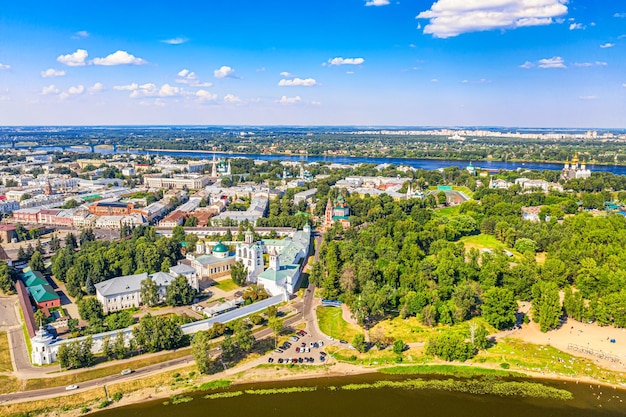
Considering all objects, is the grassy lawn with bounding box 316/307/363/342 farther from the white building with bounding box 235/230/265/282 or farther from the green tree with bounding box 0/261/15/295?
the green tree with bounding box 0/261/15/295

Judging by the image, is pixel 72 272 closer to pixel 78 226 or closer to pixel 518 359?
pixel 78 226

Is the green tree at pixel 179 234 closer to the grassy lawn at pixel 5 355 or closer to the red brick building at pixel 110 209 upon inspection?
the red brick building at pixel 110 209

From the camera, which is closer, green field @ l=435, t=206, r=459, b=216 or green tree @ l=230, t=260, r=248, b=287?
green tree @ l=230, t=260, r=248, b=287

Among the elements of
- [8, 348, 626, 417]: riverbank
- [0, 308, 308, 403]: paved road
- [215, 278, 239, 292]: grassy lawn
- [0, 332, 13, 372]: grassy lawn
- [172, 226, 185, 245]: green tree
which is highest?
[172, 226, 185, 245]: green tree

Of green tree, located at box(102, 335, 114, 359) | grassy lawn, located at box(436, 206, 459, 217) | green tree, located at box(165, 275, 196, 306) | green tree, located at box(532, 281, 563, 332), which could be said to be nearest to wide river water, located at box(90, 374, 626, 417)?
green tree, located at box(102, 335, 114, 359)

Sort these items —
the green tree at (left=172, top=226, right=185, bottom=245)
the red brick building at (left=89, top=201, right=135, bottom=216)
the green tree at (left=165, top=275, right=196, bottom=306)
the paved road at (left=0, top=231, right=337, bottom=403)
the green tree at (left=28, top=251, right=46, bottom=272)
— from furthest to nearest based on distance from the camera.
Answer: the red brick building at (left=89, top=201, right=135, bottom=216) < the green tree at (left=172, top=226, right=185, bottom=245) < the green tree at (left=28, top=251, right=46, bottom=272) < the green tree at (left=165, top=275, right=196, bottom=306) < the paved road at (left=0, top=231, right=337, bottom=403)
